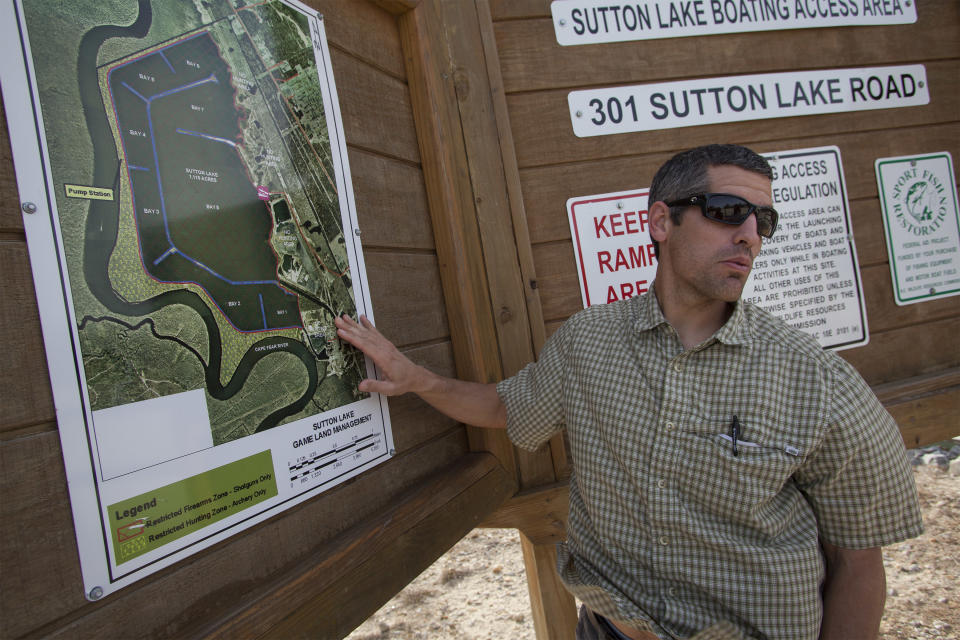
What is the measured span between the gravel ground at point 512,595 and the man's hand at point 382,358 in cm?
331

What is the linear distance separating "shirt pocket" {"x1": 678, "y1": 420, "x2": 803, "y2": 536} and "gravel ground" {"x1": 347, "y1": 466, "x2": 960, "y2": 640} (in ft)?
10.5

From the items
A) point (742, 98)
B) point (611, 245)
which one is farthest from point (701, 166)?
point (742, 98)

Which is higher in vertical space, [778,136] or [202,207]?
[778,136]

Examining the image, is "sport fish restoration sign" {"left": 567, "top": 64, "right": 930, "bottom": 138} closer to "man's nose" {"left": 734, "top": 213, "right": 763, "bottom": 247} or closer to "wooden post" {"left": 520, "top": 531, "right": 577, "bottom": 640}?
"man's nose" {"left": 734, "top": 213, "right": 763, "bottom": 247}

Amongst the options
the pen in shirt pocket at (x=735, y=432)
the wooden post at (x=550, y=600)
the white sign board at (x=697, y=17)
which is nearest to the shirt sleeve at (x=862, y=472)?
the pen in shirt pocket at (x=735, y=432)

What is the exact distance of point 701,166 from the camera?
1.56 m

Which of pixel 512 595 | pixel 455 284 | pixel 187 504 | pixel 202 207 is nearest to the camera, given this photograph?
pixel 187 504

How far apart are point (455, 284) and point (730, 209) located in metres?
0.77

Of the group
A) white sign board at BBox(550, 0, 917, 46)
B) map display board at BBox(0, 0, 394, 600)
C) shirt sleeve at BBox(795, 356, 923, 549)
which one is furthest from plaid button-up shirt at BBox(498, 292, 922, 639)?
white sign board at BBox(550, 0, 917, 46)

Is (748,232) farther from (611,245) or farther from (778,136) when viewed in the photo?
(778,136)

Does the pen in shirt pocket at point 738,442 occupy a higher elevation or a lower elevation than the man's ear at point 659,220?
lower

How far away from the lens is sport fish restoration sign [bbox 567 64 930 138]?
2211 millimetres

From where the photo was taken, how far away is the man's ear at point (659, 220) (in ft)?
5.42

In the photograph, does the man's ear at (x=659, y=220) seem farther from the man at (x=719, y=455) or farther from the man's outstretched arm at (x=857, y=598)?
the man's outstretched arm at (x=857, y=598)
